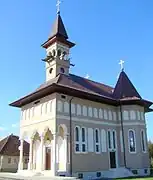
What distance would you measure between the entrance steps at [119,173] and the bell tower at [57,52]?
477 inches

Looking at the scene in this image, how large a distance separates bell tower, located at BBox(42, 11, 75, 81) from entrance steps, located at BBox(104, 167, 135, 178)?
12.1 meters

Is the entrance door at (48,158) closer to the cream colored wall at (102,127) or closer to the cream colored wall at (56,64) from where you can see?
the cream colored wall at (102,127)

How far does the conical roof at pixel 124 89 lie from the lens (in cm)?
3145

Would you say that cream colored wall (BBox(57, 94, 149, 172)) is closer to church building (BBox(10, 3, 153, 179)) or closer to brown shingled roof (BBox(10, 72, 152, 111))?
church building (BBox(10, 3, 153, 179))

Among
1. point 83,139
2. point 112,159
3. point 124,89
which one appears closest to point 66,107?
point 83,139

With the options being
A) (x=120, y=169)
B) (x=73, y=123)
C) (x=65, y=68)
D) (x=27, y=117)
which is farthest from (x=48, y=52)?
(x=120, y=169)

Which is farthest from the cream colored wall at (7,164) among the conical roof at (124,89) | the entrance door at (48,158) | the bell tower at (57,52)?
the conical roof at (124,89)

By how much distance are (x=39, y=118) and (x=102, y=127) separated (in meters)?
6.90

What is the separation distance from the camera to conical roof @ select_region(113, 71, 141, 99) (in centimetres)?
3145

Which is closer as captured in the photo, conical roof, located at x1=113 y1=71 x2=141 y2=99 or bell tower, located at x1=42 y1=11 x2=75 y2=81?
bell tower, located at x1=42 y1=11 x2=75 y2=81

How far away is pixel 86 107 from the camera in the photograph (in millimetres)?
Result: 27266

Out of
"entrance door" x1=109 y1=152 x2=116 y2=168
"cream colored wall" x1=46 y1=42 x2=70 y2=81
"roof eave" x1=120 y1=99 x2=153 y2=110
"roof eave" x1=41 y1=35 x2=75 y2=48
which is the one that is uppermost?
"roof eave" x1=41 y1=35 x2=75 y2=48

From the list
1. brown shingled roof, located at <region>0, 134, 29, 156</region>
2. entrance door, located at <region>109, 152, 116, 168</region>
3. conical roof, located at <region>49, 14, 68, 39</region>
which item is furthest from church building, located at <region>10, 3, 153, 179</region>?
brown shingled roof, located at <region>0, 134, 29, 156</region>

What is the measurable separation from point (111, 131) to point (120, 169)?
13.6ft
